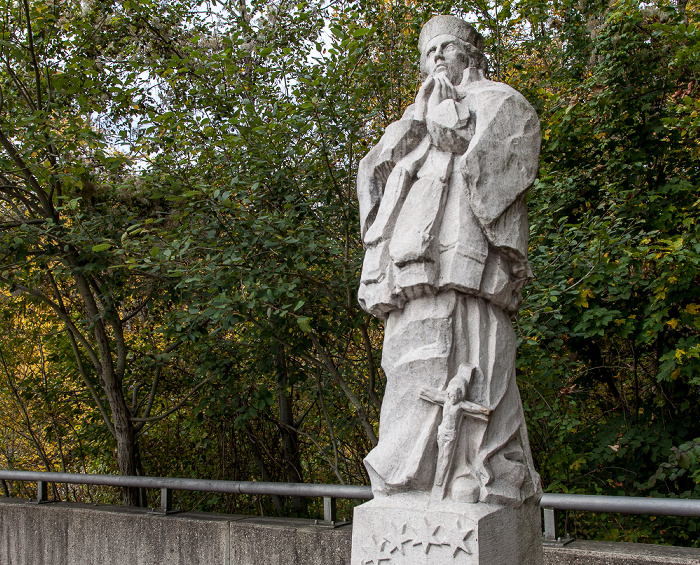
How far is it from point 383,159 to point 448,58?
622 millimetres

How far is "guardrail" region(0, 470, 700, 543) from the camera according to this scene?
11.2 ft

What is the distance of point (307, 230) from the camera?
16.8 ft

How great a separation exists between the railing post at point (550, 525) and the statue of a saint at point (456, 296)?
1058mm

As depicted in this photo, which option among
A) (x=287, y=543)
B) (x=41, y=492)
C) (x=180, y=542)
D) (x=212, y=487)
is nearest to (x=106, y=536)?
(x=180, y=542)

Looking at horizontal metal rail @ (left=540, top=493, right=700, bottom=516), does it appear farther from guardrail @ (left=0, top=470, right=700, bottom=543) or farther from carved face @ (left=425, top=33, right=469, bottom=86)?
carved face @ (left=425, top=33, right=469, bottom=86)

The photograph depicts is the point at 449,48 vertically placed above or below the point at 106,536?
above

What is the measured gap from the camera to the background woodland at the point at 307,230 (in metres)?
5.18

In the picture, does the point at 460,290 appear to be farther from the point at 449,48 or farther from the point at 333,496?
the point at 333,496

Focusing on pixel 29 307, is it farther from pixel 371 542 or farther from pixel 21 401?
pixel 371 542

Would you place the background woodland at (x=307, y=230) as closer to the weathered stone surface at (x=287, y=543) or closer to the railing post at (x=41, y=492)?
the railing post at (x=41, y=492)

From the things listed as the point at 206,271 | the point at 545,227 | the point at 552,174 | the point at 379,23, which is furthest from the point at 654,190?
the point at 206,271

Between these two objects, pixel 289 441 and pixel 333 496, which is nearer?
pixel 333 496

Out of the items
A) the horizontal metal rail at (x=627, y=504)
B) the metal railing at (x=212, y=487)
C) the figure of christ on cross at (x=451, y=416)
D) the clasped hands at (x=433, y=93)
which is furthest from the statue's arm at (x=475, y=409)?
the metal railing at (x=212, y=487)

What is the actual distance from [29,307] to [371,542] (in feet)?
23.4
